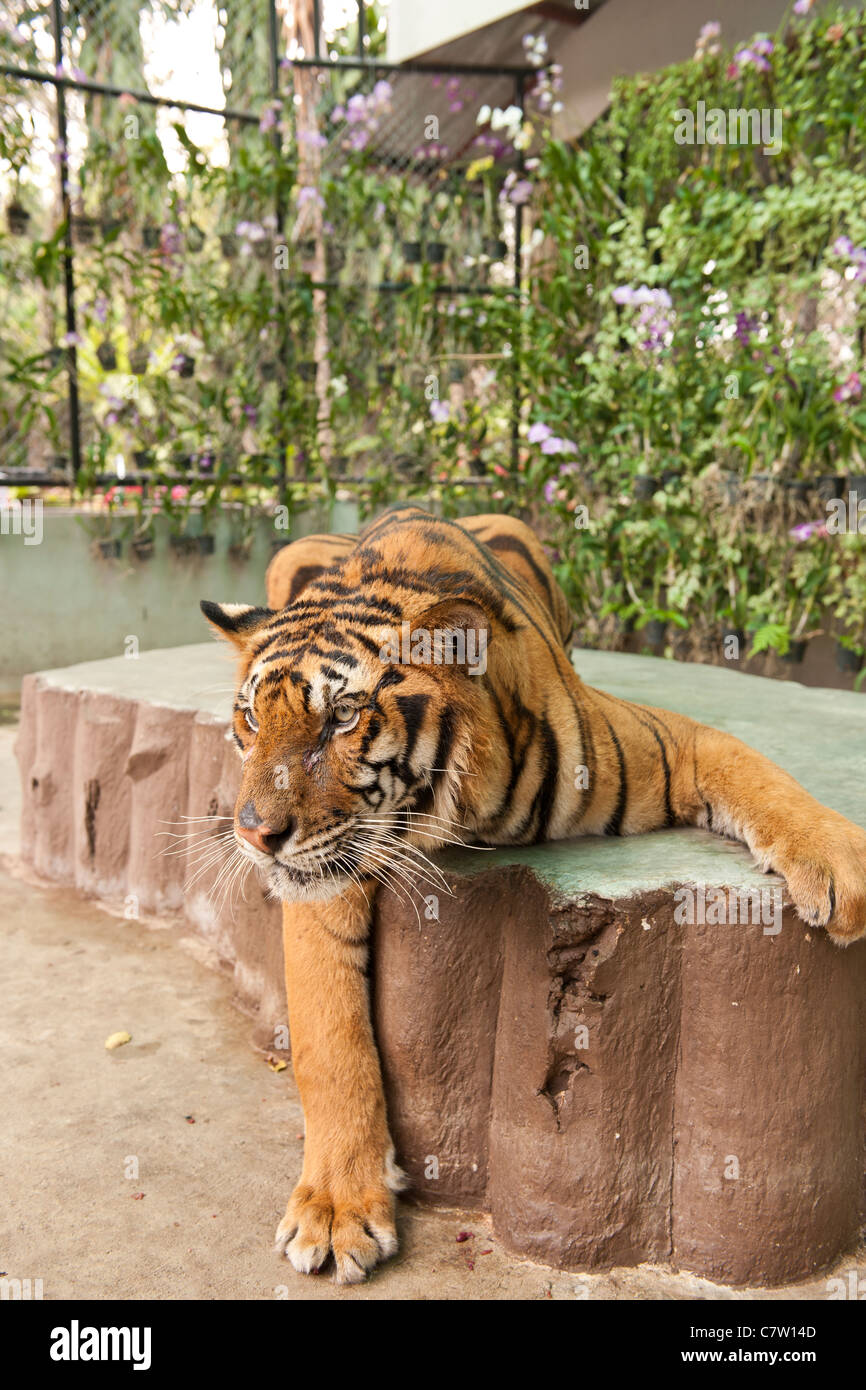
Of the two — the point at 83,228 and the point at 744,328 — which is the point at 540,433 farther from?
the point at 83,228

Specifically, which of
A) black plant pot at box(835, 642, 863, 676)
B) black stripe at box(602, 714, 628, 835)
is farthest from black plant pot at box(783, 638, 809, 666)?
black stripe at box(602, 714, 628, 835)

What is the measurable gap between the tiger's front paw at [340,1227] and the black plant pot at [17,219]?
19.9 ft

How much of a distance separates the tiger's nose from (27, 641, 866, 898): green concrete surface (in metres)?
0.52

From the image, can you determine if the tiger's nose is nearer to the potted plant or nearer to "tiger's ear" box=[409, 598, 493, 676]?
"tiger's ear" box=[409, 598, 493, 676]

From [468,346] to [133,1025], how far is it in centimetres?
535

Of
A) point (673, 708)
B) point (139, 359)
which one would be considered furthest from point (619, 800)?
point (139, 359)

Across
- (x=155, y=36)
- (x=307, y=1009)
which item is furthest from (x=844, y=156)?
(x=307, y=1009)

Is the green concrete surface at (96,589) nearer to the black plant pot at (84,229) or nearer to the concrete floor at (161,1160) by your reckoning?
the black plant pot at (84,229)

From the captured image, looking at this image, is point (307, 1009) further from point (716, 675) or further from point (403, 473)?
point (403, 473)

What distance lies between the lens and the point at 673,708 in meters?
3.86

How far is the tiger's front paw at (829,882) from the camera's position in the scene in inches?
86.6

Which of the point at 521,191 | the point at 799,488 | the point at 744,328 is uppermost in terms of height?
the point at 521,191

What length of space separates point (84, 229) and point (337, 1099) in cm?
596

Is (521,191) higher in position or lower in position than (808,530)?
higher
